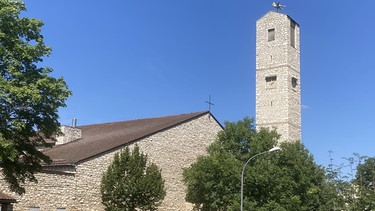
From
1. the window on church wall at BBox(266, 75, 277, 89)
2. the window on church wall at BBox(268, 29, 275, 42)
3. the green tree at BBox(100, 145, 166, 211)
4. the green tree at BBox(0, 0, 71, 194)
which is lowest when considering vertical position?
the green tree at BBox(100, 145, 166, 211)

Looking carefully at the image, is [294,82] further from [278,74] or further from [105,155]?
[105,155]

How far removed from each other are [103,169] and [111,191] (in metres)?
2.50

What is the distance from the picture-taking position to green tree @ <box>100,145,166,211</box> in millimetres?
28484

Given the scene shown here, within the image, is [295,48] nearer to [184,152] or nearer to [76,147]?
[184,152]

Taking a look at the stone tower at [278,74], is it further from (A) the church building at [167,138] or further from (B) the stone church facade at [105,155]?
(B) the stone church facade at [105,155]

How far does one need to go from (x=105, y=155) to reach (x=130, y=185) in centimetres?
397

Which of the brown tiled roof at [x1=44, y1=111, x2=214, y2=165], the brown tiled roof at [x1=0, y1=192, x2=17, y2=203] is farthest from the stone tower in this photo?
the brown tiled roof at [x1=0, y1=192, x2=17, y2=203]

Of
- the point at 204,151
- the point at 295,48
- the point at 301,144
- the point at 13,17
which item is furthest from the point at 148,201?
the point at 295,48

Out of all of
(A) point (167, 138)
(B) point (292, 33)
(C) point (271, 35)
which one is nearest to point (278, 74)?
(C) point (271, 35)

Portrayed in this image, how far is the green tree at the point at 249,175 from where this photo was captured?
3291 cm

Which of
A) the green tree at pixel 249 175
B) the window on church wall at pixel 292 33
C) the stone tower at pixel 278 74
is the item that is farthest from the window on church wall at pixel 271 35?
the green tree at pixel 249 175

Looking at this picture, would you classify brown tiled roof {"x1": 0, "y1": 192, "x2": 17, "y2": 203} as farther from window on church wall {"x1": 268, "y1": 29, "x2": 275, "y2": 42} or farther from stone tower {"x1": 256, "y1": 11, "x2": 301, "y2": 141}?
window on church wall {"x1": 268, "y1": 29, "x2": 275, "y2": 42}

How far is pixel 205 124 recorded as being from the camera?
135 feet

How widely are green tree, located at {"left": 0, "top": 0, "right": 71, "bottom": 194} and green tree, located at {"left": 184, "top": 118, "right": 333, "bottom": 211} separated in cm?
1642
